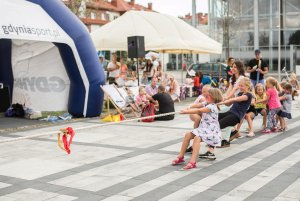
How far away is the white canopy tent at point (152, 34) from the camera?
16.1m

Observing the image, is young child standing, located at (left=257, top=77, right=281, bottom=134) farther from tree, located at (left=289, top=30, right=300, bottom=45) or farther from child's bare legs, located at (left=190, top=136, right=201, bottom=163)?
tree, located at (left=289, top=30, right=300, bottom=45)

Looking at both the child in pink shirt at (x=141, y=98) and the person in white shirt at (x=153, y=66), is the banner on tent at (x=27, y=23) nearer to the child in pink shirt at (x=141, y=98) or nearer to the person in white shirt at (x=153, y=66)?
the child in pink shirt at (x=141, y=98)

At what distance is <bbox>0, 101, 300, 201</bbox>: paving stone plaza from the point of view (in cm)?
570

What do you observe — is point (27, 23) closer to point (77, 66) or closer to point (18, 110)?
point (77, 66)

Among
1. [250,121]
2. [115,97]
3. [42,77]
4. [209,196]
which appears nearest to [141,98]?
[115,97]

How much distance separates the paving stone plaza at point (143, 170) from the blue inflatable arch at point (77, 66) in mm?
3032

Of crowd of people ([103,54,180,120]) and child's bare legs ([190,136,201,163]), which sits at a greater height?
crowd of people ([103,54,180,120])

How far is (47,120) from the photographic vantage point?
12.8 m

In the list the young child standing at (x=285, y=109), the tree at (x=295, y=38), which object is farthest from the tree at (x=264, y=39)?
the young child standing at (x=285, y=109)

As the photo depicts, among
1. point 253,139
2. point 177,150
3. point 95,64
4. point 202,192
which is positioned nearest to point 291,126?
point 253,139

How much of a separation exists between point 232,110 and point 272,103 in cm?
206

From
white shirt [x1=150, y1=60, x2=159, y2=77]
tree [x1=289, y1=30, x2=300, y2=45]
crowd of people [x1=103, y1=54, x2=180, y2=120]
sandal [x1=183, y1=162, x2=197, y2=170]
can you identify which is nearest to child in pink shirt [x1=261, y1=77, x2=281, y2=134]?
crowd of people [x1=103, y1=54, x2=180, y2=120]

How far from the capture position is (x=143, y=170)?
22.6 feet

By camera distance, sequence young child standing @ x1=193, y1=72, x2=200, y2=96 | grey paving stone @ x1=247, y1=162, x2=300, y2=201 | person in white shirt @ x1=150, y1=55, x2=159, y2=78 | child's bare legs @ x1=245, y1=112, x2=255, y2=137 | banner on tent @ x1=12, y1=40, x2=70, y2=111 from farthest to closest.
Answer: young child standing @ x1=193, y1=72, x2=200, y2=96, person in white shirt @ x1=150, y1=55, x2=159, y2=78, banner on tent @ x1=12, y1=40, x2=70, y2=111, child's bare legs @ x1=245, y1=112, x2=255, y2=137, grey paving stone @ x1=247, y1=162, x2=300, y2=201
